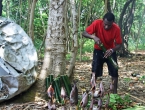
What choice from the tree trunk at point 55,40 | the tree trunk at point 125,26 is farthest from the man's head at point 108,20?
the tree trunk at point 125,26

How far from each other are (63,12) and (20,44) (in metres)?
0.77

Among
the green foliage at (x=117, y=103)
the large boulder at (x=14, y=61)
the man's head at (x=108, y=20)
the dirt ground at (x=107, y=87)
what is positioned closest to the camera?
the green foliage at (x=117, y=103)

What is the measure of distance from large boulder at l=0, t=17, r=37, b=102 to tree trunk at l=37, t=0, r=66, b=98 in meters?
0.25

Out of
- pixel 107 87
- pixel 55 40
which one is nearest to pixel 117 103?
pixel 55 40

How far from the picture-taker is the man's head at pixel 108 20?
4007 millimetres

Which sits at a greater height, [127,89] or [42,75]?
[42,75]

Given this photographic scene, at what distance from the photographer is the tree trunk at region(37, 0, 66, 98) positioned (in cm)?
379

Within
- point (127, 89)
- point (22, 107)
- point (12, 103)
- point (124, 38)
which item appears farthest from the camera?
point (124, 38)

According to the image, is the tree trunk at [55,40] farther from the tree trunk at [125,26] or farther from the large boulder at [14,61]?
the tree trunk at [125,26]

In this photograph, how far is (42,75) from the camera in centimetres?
391

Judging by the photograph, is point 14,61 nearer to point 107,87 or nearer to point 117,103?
point 117,103

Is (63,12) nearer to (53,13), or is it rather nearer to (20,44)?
(53,13)

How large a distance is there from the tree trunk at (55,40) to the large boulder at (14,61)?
0.82 feet

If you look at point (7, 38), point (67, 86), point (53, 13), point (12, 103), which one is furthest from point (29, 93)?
point (53, 13)
